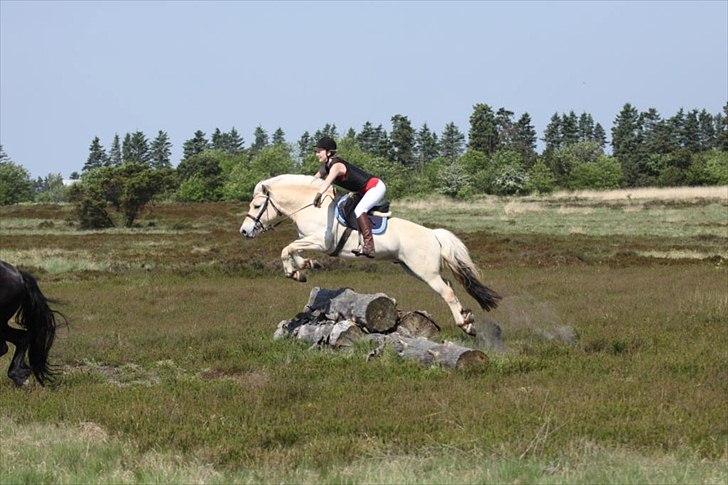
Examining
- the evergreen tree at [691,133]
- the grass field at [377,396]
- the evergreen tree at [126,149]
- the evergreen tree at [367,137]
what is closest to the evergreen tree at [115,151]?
the evergreen tree at [126,149]

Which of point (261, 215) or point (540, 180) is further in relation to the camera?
point (540, 180)

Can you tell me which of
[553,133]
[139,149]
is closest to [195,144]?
[139,149]

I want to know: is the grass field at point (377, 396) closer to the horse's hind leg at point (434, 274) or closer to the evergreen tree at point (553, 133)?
the horse's hind leg at point (434, 274)

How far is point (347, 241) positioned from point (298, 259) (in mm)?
827

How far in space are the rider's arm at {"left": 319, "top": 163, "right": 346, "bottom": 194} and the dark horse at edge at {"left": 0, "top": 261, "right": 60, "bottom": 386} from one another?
14.5ft

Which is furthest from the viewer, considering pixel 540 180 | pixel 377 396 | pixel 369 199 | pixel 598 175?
pixel 598 175

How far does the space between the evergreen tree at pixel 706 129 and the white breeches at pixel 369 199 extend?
152613 mm

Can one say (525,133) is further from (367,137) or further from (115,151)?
(115,151)

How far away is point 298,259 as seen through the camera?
13156 mm

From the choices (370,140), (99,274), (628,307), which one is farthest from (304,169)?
(628,307)

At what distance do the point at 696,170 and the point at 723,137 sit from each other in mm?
25847

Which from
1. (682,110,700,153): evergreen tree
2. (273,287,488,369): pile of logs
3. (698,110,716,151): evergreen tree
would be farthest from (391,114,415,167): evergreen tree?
(273,287,488,369): pile of logs

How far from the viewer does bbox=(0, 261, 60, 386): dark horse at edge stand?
10.9 meters

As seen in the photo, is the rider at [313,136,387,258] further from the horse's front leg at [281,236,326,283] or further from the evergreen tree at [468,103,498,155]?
the evergreen tree at [468,103,498,155]
